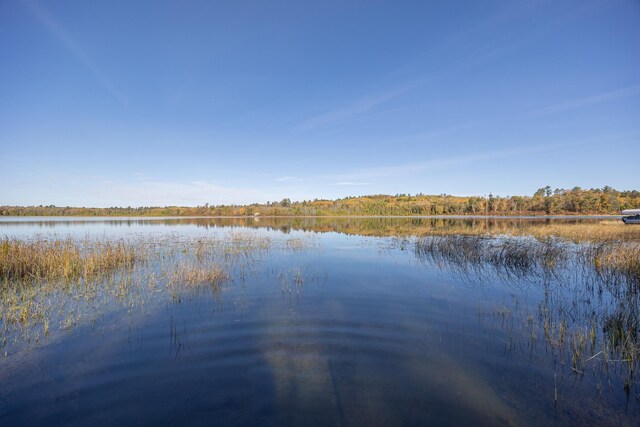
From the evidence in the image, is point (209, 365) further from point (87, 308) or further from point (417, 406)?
point (87, 308)

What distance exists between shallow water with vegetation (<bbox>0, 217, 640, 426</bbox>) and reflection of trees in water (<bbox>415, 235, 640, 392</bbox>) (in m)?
0.07

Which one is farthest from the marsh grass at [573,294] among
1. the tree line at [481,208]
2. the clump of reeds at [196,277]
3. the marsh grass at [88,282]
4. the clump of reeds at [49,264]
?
the tree line at [481,208]

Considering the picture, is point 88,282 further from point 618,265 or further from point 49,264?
point 618,265

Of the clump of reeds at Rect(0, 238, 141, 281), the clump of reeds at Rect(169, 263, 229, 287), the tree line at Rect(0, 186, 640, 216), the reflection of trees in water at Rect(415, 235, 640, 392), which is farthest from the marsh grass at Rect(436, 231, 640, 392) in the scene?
the tree line at Rect(0, 186, 640, 216)

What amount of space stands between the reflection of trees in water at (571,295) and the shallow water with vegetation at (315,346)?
7 centimetres

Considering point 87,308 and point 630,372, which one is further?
point 87,308

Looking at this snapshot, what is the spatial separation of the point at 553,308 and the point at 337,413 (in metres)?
8.14

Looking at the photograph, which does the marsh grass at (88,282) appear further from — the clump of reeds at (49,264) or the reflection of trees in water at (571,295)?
the reflection of trees in water at (571,295)

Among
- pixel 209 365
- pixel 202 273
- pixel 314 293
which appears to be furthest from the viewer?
pixel 202 273

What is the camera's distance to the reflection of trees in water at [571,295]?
5973mm

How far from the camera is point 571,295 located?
1037cm

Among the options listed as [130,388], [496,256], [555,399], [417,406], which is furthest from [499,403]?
[496,256]

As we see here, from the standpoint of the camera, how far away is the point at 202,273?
498 inches

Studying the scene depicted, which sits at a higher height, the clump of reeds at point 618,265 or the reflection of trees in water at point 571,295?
the clump of reeds at point 618,265
